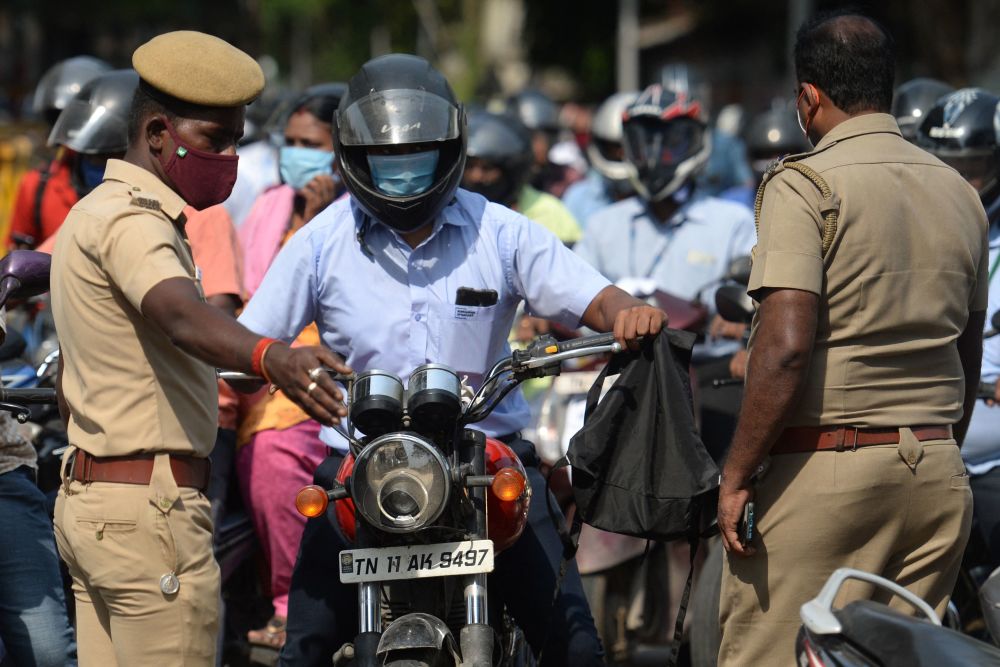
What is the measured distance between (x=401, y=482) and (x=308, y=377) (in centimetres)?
49

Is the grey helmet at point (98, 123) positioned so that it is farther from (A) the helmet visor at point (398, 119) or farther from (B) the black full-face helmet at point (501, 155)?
(B) the black full-face helmet at point (501, 155)

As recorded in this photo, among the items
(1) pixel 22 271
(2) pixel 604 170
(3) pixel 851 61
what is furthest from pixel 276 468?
(2) pixel 604 170

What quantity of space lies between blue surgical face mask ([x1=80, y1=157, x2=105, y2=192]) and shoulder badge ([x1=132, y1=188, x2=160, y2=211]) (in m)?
2.51

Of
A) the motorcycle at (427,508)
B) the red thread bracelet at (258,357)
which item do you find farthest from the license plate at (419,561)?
the red thread bracelet at (258,357)

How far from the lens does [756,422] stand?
3916 mm

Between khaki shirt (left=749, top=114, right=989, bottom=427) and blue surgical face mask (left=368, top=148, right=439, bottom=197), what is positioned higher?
blue surgical face mask (left=368, top=148, right=439, bottom=197)

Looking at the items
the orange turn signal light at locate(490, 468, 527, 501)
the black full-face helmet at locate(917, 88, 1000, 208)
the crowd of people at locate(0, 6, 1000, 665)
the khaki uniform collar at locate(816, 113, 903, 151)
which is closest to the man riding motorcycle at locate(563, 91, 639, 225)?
the black full-face helmet at locate(917, 88, 1000, 208)

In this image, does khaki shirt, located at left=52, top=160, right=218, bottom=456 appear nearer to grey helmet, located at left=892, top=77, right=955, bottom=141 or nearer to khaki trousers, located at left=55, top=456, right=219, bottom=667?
khaki trousers, located at left=55, top=456, right=219, bottom=667

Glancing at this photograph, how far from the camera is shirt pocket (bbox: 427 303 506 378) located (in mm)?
4477

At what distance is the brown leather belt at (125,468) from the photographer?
12.1 ft

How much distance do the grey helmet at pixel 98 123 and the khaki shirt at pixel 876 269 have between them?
3.12m

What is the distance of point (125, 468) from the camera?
3.68 metres

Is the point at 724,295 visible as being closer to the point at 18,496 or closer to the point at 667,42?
the point at 18,496

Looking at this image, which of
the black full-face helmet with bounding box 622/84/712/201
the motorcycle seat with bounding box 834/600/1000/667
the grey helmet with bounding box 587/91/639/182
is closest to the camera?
the motorcycle seat with bounding box 834/600/1000/667
